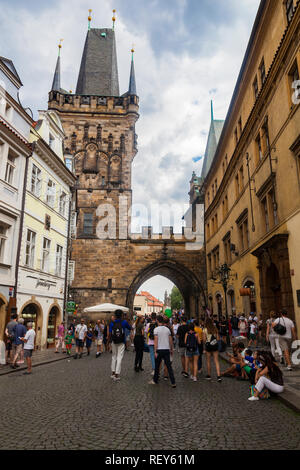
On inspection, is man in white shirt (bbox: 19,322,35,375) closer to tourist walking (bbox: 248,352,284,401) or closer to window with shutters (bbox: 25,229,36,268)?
tourist walking (bbox: 248,352,284,401)

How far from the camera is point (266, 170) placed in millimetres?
14602

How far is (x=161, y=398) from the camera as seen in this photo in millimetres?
6379

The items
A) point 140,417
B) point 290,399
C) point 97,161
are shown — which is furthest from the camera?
point 97,161

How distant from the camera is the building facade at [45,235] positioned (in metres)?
15.6

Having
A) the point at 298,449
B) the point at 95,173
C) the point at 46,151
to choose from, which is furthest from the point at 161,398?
the point at 95,173

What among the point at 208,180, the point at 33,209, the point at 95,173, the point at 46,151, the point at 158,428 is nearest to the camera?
the point at 158,428

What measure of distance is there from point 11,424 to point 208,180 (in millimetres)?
27137

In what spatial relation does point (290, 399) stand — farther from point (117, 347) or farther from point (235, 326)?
point (235, 326)

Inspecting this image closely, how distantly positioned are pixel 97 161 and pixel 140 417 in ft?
97.1

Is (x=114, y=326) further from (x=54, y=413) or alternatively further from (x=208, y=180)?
(x=208, y=180)

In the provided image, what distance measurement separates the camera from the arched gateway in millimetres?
30094

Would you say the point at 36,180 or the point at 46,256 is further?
the point at 46,256

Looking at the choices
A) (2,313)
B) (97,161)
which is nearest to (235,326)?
(2,313)

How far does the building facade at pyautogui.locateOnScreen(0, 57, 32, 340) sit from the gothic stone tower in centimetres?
1569
